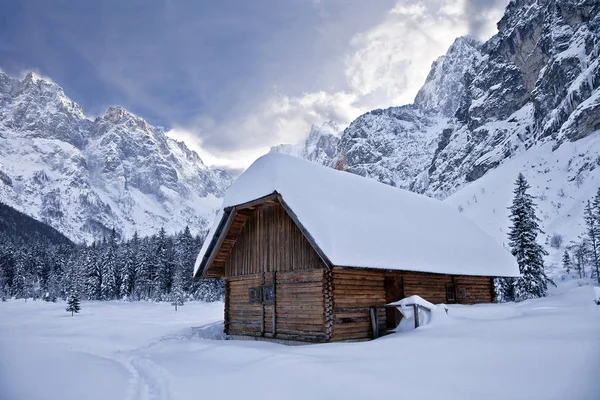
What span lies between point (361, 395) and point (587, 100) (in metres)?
78.0

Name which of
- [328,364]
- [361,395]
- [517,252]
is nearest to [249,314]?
[328,364]

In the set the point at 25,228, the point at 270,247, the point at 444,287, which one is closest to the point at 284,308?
the point at 270,247

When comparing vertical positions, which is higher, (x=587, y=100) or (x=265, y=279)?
(x=587, y=100)

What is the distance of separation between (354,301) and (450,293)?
7.64 m

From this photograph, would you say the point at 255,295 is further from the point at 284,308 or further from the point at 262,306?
the point at 284,308

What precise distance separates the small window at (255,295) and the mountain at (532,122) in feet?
155

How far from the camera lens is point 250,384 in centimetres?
816

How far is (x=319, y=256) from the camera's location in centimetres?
1386

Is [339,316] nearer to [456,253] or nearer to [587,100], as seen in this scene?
[456,253]

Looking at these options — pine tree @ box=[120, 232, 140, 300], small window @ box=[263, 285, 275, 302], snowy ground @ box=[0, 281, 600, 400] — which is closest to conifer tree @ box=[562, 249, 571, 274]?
snowy ground @ box=[0, 281, 600, 400]

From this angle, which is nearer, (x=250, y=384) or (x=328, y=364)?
(x=250, y=384)

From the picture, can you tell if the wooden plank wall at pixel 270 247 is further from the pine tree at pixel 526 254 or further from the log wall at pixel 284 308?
the pine tree at pixel 526 254

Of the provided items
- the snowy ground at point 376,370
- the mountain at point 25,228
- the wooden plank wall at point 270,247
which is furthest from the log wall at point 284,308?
the mountain at point 25,228

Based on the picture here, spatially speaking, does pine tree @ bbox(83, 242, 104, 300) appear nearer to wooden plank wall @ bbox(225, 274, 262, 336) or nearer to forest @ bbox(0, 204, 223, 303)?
forest @ bbox(0, 204, 223, 303)
